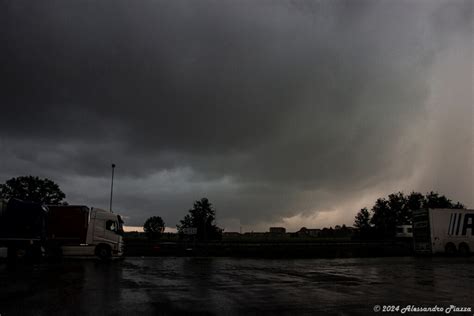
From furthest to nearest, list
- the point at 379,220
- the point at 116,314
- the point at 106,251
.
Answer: the point at 379,220
the point at 106,251
the point at 116,314

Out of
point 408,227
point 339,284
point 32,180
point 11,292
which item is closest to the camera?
point 11,292

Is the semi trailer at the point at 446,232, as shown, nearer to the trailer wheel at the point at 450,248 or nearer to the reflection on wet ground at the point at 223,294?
the trailer wheel at the point at 450,248

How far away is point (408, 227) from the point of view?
75.1 metres

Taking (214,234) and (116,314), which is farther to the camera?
(214,234)

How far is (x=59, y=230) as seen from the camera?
28375 millimetres

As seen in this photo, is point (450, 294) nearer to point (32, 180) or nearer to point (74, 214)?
point (74, 214)

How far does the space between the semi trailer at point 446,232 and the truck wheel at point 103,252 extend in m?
26.6

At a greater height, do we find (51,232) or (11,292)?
(51,232)

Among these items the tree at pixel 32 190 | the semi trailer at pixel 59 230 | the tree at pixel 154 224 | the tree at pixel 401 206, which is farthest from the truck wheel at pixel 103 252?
the tree at pixel 154 224

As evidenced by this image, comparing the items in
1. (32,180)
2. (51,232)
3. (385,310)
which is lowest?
(385,310)

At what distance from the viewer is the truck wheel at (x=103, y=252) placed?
28.1m

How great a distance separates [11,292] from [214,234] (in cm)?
8140

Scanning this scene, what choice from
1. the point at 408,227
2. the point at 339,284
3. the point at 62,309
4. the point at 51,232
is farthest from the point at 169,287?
the point at 408,227

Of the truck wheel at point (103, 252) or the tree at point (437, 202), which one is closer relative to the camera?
the truck wheel at point (103, 252)
